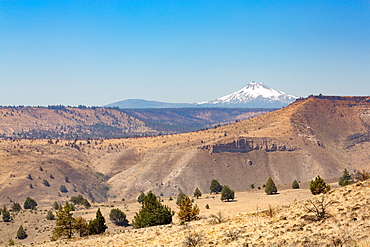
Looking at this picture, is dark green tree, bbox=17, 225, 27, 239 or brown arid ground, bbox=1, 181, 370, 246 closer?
brown arid ground, bbox=1, 181, 370, 246

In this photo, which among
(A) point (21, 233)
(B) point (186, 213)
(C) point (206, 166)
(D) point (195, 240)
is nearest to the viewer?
(D) point (195, 240)

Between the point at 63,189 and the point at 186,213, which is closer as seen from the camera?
the point at 186,213

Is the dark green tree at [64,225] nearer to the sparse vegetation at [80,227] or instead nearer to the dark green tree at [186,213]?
the sparse vegetation at [80,227]

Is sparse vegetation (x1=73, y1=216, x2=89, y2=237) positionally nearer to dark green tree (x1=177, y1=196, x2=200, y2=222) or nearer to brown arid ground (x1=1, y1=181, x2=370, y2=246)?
dark green tree (x1=177, y1=196, x2=200, y2=222)

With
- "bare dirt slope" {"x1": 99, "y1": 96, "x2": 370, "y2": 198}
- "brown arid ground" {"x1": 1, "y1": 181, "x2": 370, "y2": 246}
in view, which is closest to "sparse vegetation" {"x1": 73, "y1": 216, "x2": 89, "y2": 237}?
"brown arid ground" {"x1": 1, "y1": 181, "x2": 370, "y2": 246}

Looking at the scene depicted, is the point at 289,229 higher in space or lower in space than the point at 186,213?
higher

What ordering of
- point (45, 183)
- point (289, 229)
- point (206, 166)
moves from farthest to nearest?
1. point (206, 166)
2. point (45, 183)
3. point (289, 229)

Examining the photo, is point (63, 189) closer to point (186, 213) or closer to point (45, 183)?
point (45, 183)

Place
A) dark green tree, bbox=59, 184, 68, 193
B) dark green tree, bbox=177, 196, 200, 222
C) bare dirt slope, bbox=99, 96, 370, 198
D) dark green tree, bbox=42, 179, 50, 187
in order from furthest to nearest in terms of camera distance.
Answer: bare dirt slope, bbox=99, 96, 370, 198
dark green tree, bbox=42, 179, 50, 187
dark green tree, bbox=59, 184, 68, 193
dark green tree, bbox=177, 196, 200, 222

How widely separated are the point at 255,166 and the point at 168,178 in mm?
39844

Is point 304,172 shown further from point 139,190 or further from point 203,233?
point 203,233

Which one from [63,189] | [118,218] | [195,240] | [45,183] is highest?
[195,240]

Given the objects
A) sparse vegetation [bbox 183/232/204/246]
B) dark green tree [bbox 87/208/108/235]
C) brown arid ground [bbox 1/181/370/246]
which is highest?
brown arid ground [bbox 1/181/370/246]

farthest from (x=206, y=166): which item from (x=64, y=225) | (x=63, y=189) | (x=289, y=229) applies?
(x=289, y=229)
